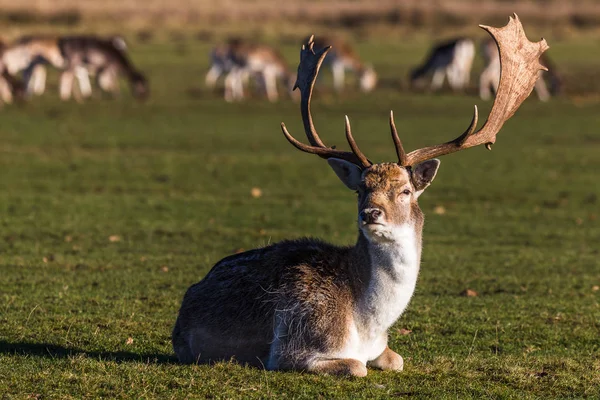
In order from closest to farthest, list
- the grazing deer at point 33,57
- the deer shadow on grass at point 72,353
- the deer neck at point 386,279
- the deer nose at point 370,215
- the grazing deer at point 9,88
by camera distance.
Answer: the deer nose at point 370,215
the deer neck at point 386,279
the deer shadow on grass at point 72,353
the grazing deer at point 9,88
the grazing deer at point 33,57

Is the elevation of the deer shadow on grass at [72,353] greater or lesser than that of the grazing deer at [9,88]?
lesser

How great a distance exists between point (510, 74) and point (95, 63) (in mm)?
34916

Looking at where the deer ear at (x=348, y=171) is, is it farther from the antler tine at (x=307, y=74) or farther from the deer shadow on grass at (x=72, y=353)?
the deer shadow on grass at (x=72, y=353)

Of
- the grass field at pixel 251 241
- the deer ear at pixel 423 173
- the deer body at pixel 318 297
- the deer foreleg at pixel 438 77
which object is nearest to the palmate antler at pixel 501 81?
the deer ear at pixel 423 173

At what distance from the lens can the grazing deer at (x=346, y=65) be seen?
4578 cm

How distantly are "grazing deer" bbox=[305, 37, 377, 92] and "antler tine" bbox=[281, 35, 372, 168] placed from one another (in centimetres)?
3575

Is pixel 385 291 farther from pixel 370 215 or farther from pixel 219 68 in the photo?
pixel 219 68

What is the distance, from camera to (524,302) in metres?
12.4

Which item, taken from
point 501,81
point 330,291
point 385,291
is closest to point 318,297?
point 330,291

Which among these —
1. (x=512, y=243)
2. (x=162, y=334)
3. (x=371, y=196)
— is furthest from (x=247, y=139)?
(x=371, y=196)

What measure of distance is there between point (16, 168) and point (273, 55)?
23.8 meters

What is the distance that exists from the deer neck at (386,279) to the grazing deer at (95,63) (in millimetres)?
33765

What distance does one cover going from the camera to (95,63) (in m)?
42.9

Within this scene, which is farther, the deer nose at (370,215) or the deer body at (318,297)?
the deer body at (318,297)
